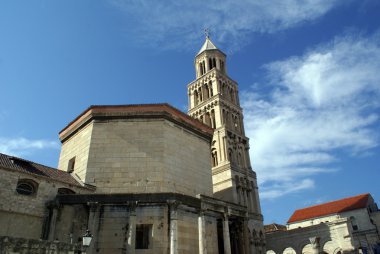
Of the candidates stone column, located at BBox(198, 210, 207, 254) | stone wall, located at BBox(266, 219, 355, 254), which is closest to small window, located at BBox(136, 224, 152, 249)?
stone column, located at BBox(198, 210, 207, 254)

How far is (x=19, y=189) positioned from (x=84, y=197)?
12.0 ft

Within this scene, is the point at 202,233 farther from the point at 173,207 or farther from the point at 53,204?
the point at 53,204

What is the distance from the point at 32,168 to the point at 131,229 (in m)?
7.64

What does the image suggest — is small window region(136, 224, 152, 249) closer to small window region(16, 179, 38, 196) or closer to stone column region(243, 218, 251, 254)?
small window region(16, 179, 38, 196)

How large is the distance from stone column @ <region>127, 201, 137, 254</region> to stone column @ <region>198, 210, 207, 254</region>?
12.7ft

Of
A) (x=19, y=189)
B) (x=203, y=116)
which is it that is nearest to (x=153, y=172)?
(x=19, y=189)

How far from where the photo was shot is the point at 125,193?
57.9ft

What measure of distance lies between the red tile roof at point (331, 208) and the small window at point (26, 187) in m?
50.4

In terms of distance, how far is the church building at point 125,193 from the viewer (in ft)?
54.8

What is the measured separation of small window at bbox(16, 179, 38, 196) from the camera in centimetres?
1739

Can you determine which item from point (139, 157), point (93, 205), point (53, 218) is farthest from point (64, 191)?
point (139, 157)

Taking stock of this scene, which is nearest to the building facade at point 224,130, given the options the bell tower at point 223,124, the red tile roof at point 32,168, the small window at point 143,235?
the bell tower at point 223,124

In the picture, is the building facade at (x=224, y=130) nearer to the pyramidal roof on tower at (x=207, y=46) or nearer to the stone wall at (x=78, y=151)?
the pyramidal roof on tower at (x=207, y=46)

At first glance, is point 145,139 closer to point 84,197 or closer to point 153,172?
point 153,172
